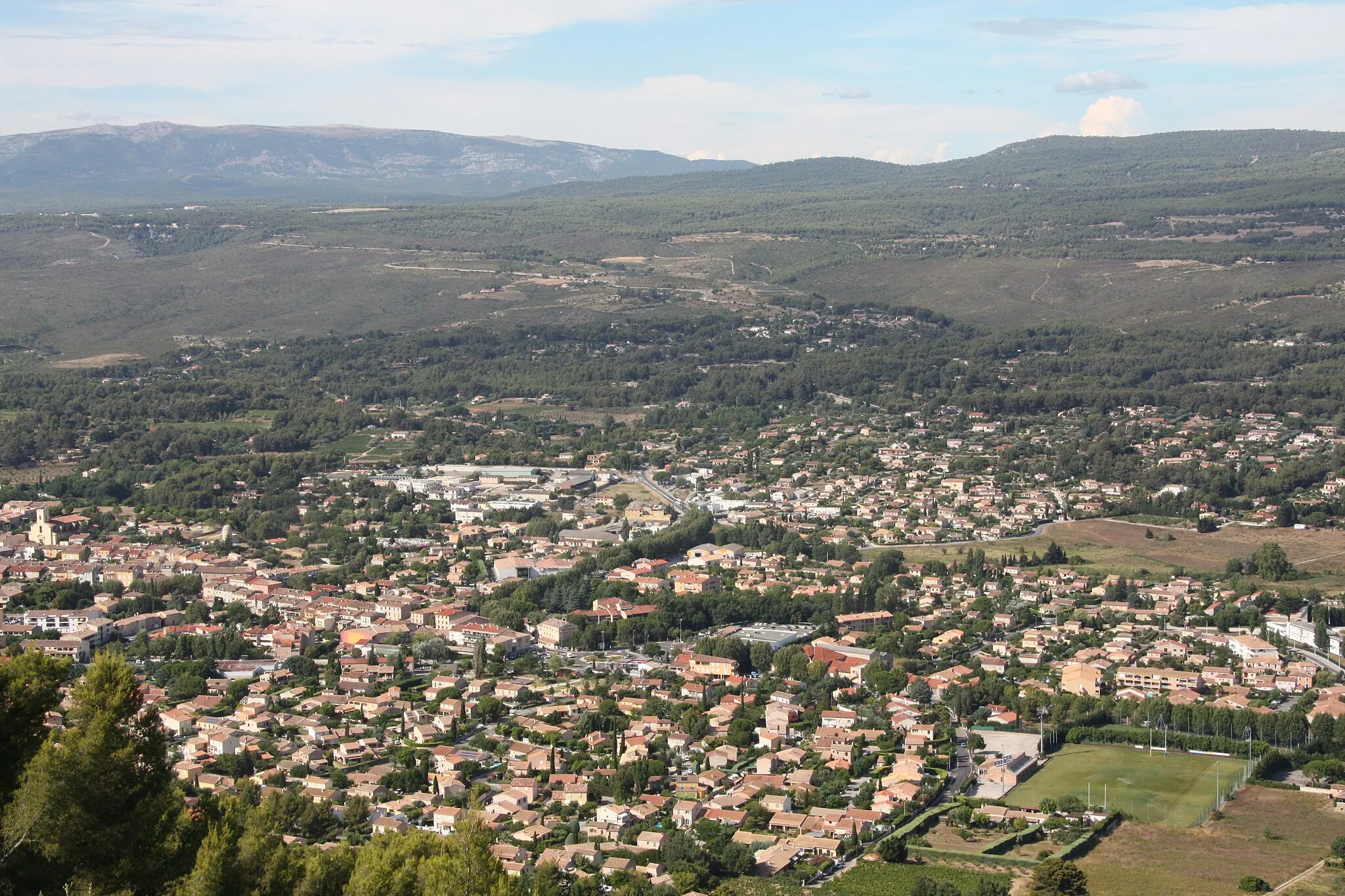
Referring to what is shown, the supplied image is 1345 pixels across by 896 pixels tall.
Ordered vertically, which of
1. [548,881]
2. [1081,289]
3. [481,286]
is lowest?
[548,881]

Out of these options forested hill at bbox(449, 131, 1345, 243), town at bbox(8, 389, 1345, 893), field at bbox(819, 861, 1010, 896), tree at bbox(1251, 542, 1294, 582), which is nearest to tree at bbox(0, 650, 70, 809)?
town at bbox(8, 389, 1345, 893)

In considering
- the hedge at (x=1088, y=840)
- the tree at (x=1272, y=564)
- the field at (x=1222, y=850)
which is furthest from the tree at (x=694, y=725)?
the tree at (x=1272, y=564)

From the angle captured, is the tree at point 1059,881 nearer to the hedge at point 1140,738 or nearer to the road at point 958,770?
the road at point 958,770

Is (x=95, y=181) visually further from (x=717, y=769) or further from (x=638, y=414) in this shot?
(x=717, y=769)

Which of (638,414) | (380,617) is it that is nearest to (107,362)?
(638,414)

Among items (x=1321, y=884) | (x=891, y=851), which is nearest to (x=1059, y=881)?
(x=891, y=851)

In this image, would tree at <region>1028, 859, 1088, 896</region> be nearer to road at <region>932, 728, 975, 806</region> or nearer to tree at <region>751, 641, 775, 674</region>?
road at <region>932, 728, 975, 806</region>

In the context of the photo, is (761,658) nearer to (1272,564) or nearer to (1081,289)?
(1272,564)
